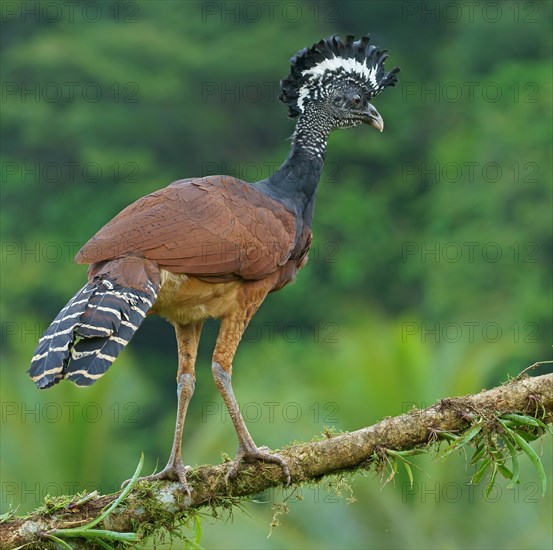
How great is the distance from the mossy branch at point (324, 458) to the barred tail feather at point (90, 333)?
541mm

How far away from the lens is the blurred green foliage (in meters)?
24.5

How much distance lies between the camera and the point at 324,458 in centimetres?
567

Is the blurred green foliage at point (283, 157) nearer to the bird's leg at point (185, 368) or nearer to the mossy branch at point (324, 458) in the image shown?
the bird's leg at point (185, 368)

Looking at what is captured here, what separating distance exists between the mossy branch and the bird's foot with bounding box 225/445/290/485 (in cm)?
3

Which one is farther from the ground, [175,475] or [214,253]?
[214,253]

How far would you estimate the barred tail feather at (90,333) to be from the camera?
5.40m

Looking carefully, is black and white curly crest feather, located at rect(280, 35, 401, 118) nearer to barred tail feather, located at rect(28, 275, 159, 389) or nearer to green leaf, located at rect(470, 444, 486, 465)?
barred tail feather, located at rect(28, 275, 159, 389)

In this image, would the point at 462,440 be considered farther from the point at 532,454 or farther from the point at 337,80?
the point at 337,80

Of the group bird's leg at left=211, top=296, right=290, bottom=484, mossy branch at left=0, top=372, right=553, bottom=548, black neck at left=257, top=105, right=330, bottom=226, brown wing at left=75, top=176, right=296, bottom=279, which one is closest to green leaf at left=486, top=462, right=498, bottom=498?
mossy branch at left=0, top=372, right=553, bottom=548

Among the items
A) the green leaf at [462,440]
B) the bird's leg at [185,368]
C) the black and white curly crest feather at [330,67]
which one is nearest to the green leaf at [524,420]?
the green leaf at [462,440]

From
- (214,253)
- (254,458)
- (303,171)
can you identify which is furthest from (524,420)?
(303,171)

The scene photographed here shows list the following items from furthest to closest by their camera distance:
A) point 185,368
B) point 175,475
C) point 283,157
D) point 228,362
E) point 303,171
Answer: point 283,157
point 303,171
point 185,368
point 228,362
point 175,475

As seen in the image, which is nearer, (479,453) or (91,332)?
(91,332)

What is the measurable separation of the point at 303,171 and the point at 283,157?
22.4 meters
